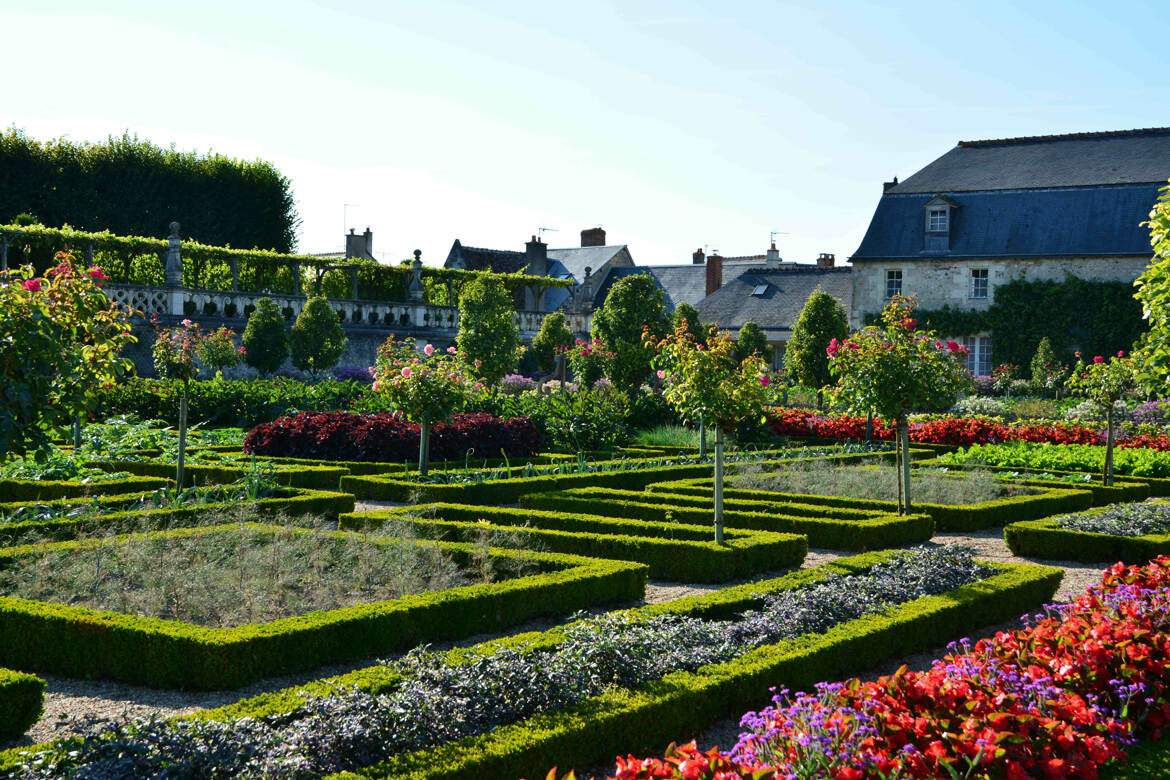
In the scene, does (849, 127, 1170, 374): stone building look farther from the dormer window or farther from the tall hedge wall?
the tall hedge wall

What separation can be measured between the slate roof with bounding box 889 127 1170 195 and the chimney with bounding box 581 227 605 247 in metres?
20.2

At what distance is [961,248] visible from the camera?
34.4 metres

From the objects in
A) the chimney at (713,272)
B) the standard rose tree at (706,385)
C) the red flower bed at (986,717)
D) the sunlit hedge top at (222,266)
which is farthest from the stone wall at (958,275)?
the red flower bed at (986,717)

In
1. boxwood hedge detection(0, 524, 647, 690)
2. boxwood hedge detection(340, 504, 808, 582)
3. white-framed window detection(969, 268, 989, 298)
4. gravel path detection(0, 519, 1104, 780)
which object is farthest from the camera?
white-framed window detection(969, 268, 989, 298)

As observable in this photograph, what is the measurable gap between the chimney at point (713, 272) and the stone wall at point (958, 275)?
12.3 meters

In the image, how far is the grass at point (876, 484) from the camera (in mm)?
13148

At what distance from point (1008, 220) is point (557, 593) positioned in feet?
99.5

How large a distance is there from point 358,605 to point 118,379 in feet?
6.85

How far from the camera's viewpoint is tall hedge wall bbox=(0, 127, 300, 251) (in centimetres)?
3297

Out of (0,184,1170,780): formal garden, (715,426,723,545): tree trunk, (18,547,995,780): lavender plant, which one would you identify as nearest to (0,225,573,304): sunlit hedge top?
(0,184,1170,780): formal garden

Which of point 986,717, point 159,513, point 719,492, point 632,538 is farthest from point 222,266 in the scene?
point 986,717

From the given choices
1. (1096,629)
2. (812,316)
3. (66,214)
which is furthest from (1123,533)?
(66,214)

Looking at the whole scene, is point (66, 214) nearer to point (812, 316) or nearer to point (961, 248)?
point (812, 316)

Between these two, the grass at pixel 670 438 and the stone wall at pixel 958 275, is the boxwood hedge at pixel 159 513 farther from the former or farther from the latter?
the stone wall at pixel 958 275
